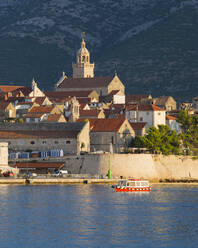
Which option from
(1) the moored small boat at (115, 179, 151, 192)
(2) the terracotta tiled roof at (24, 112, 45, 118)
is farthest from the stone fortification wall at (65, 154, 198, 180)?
(2) the terracotta tiled roof at (24, 112, 45, 118)

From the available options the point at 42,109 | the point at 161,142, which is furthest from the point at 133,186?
the point at 42,109

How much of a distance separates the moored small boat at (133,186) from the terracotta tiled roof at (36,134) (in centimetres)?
1712

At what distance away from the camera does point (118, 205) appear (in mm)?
99250

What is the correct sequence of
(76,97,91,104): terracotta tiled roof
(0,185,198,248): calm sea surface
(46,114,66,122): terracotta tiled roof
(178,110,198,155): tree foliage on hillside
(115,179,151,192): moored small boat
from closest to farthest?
(0,185,198,248): calm sea surface
(115,179,151,192): moored small boat
(178,110,198,155): tree foliage on hillside
(46,114,66,122): terracotta tiled roof
(76,97,91,104): terracotta tiled roof

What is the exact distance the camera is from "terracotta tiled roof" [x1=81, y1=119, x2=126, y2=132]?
464ft

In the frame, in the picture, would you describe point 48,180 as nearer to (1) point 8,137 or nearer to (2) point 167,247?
(1) point 8,137

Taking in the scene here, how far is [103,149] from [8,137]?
1532 centimetres

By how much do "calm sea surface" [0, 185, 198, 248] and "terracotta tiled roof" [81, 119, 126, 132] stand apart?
2268 cm

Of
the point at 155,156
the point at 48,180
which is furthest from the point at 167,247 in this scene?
the point at 155,156

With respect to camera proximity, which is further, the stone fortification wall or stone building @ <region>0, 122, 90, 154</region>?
stone building @ <region>0, 122, 90, 154</region>

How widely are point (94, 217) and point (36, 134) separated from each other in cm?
5100

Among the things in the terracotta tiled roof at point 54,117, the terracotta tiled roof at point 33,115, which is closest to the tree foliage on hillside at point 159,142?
the terracotta tiled roof at point 54,117

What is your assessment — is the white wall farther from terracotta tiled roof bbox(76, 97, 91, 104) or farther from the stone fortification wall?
terracotta tiled roof bbox(76, 97, 91, 104)

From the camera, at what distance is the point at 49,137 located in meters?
136
